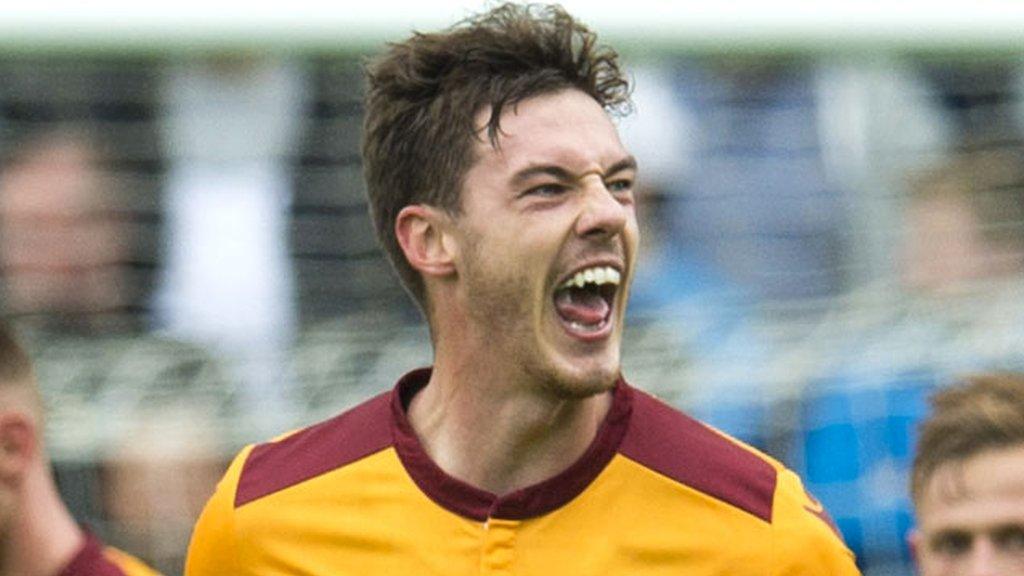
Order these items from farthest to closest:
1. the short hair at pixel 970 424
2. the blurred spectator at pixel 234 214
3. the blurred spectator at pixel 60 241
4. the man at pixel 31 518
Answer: the blurred spectator at pixel 234 214
the blurred spectator at pixel 60 241
the man at pixel 31 518
the short hair at pixel 970 424

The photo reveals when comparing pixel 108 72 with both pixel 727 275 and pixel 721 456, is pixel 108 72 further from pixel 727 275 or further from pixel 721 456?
pixel 721 456

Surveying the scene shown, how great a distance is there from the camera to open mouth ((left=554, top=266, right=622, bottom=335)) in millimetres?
4430

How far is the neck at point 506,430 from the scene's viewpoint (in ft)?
14.6

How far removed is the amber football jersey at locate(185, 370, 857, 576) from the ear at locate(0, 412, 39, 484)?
0.31 metres

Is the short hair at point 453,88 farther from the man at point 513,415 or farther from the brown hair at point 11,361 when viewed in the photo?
the brown hair at point 11,361

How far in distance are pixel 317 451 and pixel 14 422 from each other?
0.51 metres

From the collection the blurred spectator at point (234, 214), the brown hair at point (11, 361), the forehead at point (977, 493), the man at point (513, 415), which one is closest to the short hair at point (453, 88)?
the man at point (513, 415)

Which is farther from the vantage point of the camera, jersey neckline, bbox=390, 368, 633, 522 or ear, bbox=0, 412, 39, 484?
ear, bbox=0, 412, 39, 484

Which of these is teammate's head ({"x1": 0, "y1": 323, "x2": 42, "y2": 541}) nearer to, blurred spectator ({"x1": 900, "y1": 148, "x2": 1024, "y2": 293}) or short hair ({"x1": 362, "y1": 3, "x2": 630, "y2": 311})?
short hair ({"x1": 362, "y1": 3, "x2": 630, "y2": 311})

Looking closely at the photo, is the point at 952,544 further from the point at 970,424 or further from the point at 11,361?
the point at 11,361

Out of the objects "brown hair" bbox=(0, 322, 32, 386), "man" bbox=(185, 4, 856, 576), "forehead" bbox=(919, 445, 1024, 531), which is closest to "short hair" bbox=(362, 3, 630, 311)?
"man" bbox=(185, 4, 856, 576)

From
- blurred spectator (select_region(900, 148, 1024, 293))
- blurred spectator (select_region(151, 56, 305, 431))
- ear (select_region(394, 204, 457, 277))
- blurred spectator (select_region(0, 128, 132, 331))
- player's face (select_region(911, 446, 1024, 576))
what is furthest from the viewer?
blurred spectator (select_region(900, 148, 1024, 293))

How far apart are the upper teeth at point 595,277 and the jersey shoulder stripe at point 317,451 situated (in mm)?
427

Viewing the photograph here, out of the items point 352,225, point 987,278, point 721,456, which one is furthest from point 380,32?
point 721,456
